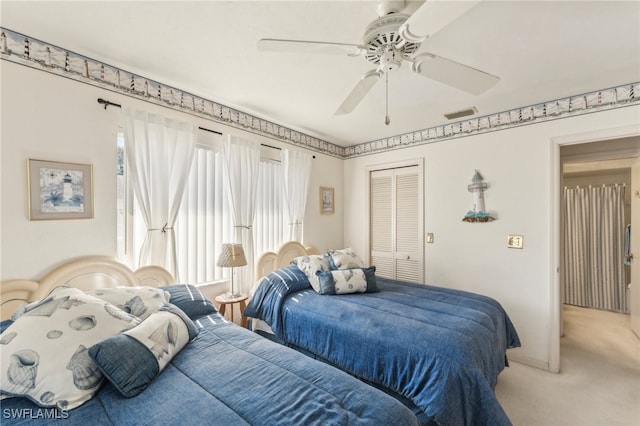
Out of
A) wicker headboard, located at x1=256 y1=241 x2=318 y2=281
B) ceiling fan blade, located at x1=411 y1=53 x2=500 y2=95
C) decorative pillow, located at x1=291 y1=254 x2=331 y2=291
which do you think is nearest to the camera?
ceiling fan blade, located at x1=411 y1=53 x2=500 y2=95

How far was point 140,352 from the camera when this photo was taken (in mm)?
1257

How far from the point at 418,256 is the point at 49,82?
3.79 m

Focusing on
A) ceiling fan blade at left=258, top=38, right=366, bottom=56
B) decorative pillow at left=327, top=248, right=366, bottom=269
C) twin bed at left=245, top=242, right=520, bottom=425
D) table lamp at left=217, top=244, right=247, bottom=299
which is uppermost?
ceiling fan blade at left=258, top=38, right=366, bottom=56

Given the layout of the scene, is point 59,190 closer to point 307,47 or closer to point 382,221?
point 307,47

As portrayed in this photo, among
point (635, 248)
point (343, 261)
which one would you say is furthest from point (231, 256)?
point (635, 248)

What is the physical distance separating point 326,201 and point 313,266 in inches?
54.9

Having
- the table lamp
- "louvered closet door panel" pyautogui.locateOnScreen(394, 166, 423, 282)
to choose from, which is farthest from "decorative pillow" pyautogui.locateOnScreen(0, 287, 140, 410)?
"louvered closet door panel" pyautogui.locateOnScreen(394, 166, 423, 282)

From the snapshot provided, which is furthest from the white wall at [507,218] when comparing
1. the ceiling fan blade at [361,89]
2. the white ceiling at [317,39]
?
the ceiling fan blade at [361,89]

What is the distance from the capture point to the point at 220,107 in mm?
2732

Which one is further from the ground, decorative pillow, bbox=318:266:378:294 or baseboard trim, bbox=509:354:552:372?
decorative pillow, bbox=318:266:378:294

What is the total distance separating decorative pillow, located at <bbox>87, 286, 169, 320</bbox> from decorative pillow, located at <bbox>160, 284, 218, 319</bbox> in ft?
0.60

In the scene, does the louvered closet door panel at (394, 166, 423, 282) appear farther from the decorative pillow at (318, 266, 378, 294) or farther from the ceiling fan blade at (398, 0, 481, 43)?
the ceiling fan blade at (398, 0, 481, 43)

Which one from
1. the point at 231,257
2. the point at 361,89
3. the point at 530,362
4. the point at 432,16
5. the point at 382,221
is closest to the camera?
the point at 432,16

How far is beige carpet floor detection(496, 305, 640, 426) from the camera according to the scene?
2029 mm
